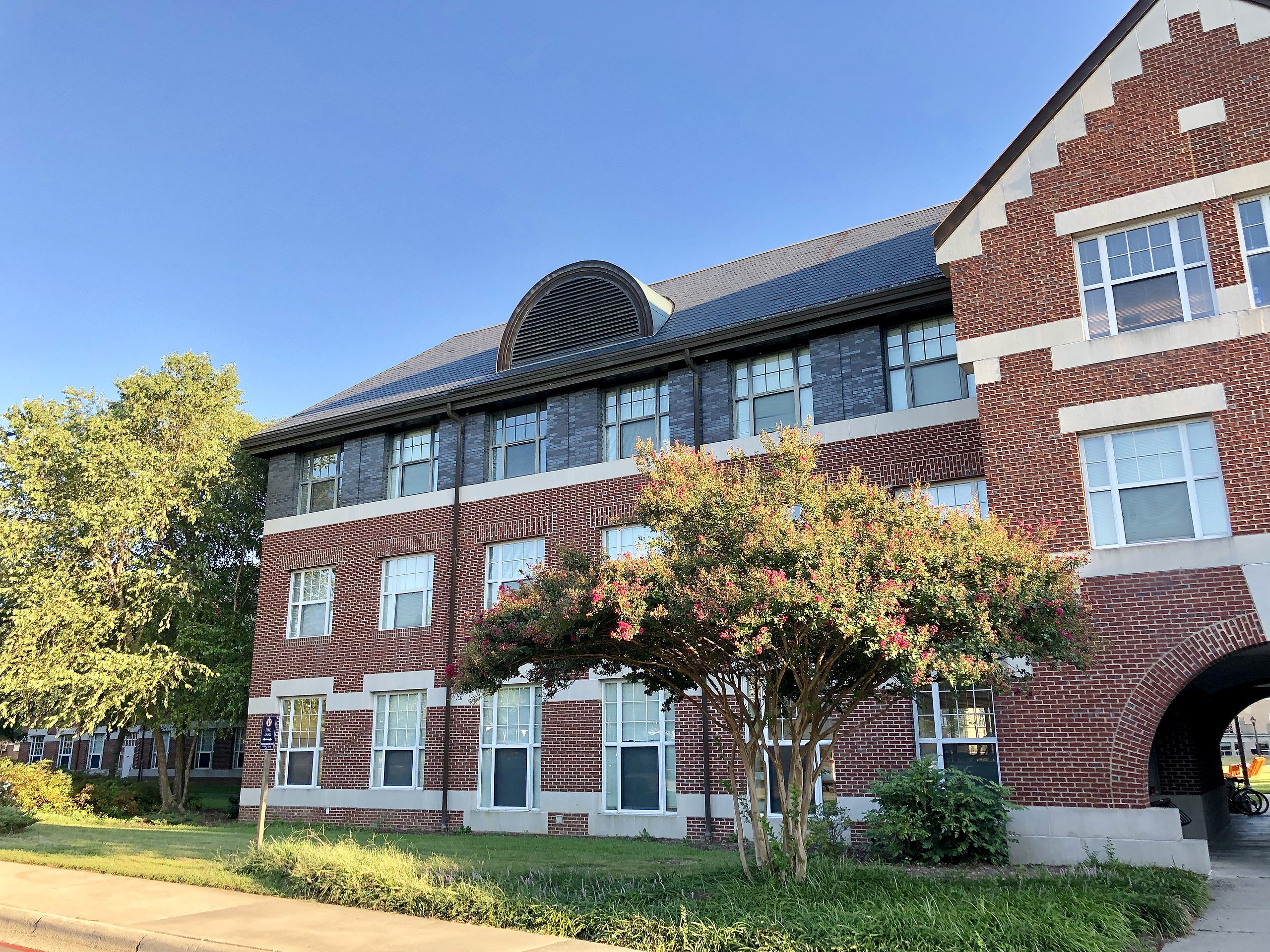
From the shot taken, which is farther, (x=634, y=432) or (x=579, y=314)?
(x=579, y=314)

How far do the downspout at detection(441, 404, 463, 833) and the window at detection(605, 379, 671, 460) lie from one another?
374cm

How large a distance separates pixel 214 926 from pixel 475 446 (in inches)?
538

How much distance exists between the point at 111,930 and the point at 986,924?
326 inches

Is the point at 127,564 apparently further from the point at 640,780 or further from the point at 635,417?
the point at 640,780

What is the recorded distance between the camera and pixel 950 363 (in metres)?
17.2

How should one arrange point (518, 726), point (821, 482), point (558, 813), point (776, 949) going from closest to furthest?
point (776, 949) < point (821, 482) < point (558, 813) < point (518, 726)

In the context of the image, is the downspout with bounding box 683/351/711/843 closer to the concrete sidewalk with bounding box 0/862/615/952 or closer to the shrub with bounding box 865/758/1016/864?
the shrub with bounding box 865/758/1016/864

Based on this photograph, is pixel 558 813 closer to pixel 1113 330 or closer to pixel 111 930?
pixel 111 930

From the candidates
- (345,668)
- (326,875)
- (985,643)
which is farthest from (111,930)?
(345,668)

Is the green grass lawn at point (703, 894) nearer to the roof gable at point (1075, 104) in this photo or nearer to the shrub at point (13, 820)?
the shrub at point (13, 820)

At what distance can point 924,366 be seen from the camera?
57.4 ft

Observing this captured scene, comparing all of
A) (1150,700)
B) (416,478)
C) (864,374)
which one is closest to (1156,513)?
(1150,700)

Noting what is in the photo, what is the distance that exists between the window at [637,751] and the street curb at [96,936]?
10.2m

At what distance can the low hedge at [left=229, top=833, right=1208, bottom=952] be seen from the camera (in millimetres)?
8031
